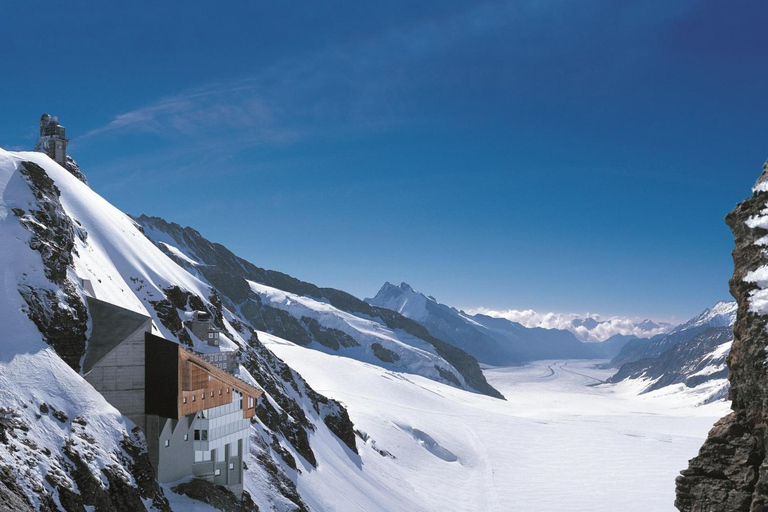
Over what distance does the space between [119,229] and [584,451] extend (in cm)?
8898

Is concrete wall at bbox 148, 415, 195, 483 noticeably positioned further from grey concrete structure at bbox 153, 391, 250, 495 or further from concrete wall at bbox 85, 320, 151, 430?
concrete wall at bbox 85, 320, 151, 430

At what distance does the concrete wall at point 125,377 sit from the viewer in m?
29.0

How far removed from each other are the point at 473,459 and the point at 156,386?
7428 centimetres

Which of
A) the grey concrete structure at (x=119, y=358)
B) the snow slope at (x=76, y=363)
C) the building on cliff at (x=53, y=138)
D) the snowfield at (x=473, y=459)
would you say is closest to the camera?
the snow slope at (x=76, y=363)

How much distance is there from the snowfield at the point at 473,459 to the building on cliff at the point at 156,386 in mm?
17677

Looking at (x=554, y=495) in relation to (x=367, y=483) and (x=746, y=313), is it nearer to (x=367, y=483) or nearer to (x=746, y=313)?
(x=367, y=483)

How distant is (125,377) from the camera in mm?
29703

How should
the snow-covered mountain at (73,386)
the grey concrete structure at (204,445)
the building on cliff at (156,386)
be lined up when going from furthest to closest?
the grey concrete structure at (204,445)
the building on cliff at (156,386)
the snow-covered mountain at (73,386)

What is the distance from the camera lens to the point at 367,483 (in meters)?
60.1

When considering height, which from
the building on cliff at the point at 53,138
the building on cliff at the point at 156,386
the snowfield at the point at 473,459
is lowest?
the snowfield at the point at 473,459

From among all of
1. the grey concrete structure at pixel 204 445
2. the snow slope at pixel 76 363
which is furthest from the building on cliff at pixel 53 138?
the grey concrete structure at pixel 204 445

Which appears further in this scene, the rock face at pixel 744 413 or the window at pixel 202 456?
the window at pixel 202 456

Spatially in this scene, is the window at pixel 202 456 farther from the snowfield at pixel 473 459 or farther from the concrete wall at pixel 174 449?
the snowfield at pixel 473 459

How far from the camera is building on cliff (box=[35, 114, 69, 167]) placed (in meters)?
70.8
